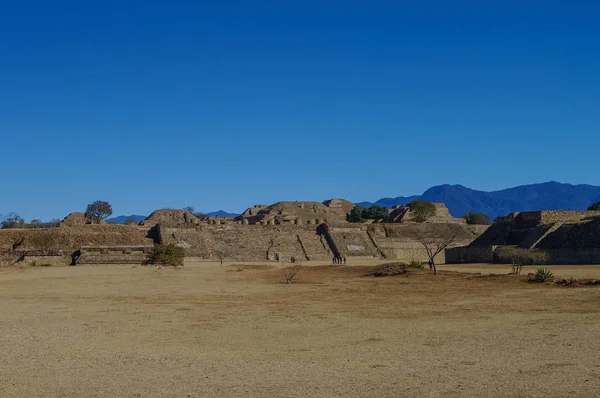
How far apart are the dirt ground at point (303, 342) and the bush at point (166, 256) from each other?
1980cm

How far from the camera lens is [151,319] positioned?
20.1 m

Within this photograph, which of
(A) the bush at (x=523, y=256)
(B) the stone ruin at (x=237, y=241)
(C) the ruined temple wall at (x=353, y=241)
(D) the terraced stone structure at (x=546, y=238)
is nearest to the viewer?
(A) the bush at (x=523, y=256)

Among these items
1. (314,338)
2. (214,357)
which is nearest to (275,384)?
(214,357)

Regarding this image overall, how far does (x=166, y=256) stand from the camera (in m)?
50.5

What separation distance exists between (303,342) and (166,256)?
36.2 metres

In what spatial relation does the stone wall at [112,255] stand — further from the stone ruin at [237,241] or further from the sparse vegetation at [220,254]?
the sparse vegetation at [220,254]

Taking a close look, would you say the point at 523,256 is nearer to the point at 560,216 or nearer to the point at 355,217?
the point at 560,216

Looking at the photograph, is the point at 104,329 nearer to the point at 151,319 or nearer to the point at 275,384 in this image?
the point at 151,319

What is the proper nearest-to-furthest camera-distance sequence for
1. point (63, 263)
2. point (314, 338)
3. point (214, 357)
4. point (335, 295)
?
point (214, 357) < point (314, 338) < point (335, 295) < point (63, 263)

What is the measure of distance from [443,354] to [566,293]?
524 inches

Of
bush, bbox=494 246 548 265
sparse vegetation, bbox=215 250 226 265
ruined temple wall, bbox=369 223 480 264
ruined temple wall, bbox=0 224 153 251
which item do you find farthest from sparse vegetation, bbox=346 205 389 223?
bush, bbox=494 246 548 265

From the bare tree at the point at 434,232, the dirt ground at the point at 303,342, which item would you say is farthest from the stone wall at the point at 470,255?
the dirt ground at the point at 303,342

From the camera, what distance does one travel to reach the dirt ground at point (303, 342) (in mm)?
11055

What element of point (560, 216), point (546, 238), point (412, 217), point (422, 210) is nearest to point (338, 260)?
point (546, 238)
